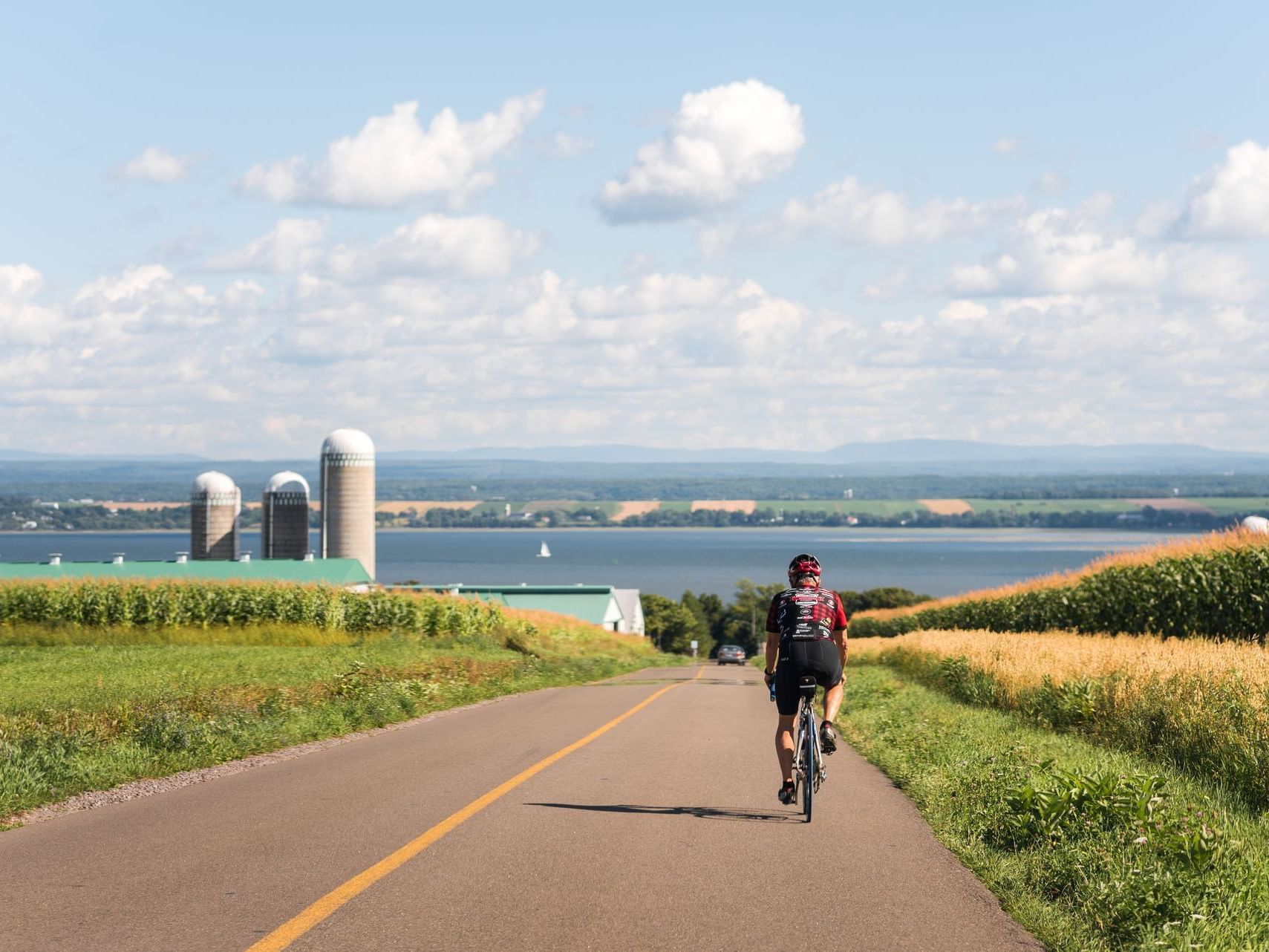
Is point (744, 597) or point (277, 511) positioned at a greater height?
point (277, 511)

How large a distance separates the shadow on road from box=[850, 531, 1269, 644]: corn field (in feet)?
60.6

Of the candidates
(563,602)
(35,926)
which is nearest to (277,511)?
(563,602)

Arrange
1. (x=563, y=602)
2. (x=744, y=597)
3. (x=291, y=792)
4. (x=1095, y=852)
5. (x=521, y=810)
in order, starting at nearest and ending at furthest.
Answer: (x=1095, y=852) < (x=521, y=810) < (x=291, y=792) < (x=563, y=602) < (x=744, y=597)

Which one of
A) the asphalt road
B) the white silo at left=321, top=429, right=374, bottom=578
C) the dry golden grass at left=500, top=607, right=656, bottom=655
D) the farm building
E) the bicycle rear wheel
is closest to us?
the asphalt road

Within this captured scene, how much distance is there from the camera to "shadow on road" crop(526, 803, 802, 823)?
34.2 feet

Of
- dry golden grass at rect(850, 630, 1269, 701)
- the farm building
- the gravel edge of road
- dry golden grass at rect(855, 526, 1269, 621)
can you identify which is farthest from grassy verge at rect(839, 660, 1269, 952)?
the farm building

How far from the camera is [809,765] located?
33.7 ft

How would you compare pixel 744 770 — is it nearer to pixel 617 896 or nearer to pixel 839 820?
pixel 839 820

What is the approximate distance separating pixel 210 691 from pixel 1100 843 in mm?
13615

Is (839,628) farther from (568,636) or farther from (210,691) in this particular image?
(568,636)

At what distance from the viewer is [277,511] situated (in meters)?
84.3

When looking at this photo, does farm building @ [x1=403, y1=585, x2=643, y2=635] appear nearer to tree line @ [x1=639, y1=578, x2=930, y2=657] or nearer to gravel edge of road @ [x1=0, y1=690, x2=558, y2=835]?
tree line @ [x1=639, y1=578, x2=930, y2=657]

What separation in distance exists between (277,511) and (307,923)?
8050 cm

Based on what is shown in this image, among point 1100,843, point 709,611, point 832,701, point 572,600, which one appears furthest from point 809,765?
point 709,611
